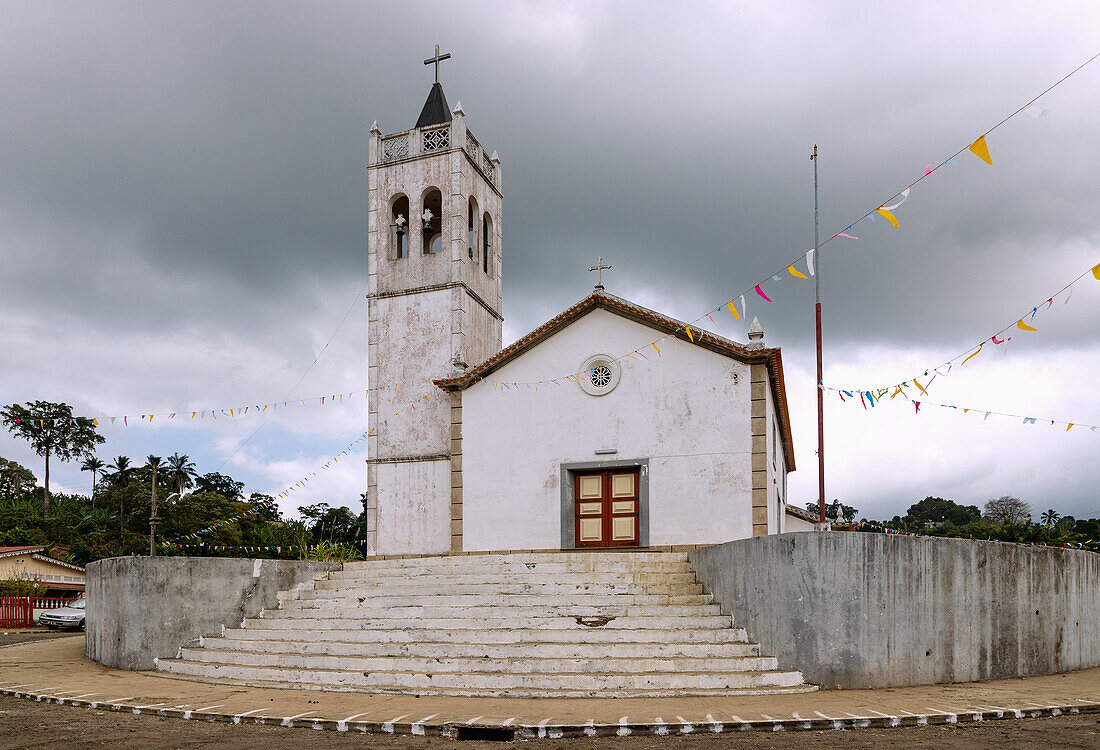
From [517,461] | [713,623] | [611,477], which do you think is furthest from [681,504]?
[713,623]

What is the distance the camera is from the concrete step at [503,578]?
46.5 feet

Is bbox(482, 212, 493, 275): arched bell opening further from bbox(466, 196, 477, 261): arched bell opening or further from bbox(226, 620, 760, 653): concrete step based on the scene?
bbox(226, 620, 760, 653): concrete step

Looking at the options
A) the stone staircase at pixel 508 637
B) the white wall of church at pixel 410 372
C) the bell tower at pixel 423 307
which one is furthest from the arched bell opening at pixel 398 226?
the stone staircase at pixel 508 637

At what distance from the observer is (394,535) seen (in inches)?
836

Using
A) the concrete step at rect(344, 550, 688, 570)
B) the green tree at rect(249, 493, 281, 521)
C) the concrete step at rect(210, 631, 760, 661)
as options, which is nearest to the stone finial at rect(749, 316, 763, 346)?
the concrete step at rect(344, 550, 688, 570)

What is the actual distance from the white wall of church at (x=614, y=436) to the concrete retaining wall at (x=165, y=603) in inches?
225

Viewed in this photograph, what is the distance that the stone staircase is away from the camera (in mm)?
10812

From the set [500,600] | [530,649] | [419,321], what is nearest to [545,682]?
[530,649]

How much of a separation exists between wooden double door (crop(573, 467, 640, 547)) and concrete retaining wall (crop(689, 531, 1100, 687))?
20.4ft

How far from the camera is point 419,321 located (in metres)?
22.1

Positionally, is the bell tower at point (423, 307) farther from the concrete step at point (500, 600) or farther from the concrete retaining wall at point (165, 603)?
the concrete retaining wall at point (165, 603)

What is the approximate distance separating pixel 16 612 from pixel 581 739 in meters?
22.7

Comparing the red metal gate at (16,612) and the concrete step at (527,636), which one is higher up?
the concrete step at (527,636)

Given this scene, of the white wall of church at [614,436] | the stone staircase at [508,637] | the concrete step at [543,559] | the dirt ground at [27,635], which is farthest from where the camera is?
the dirt ground at [27,635]
